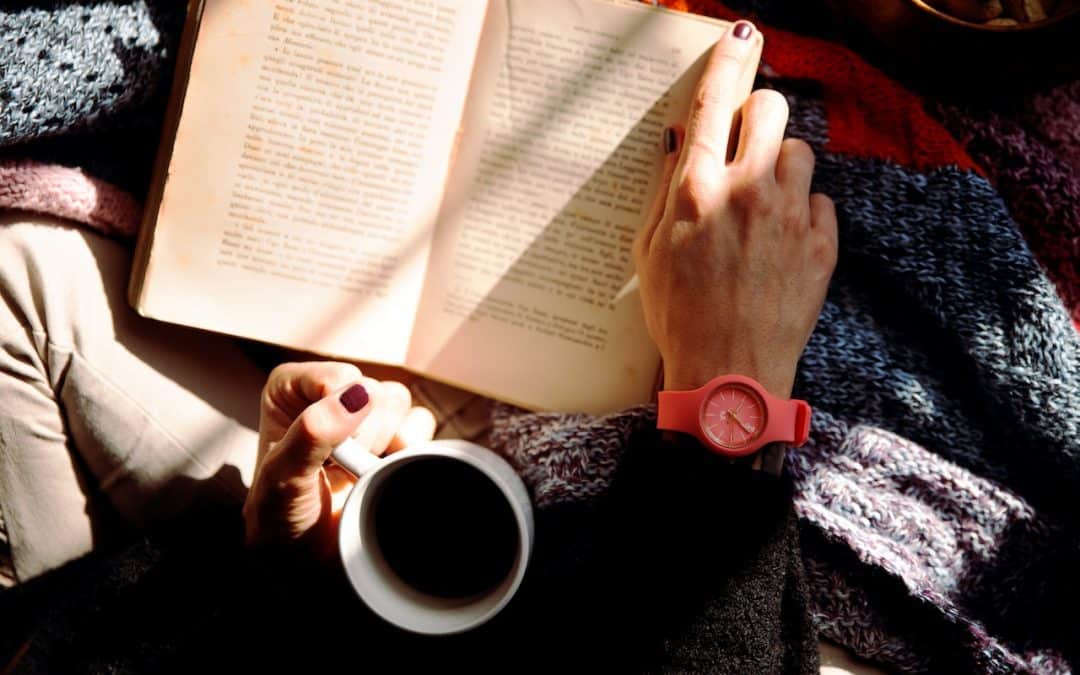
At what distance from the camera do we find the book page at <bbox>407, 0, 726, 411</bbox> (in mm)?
823

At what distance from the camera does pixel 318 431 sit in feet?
2.27

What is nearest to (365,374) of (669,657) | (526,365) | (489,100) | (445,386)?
(445,386)

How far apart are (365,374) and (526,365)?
205mm

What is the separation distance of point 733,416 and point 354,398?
340 millimetres

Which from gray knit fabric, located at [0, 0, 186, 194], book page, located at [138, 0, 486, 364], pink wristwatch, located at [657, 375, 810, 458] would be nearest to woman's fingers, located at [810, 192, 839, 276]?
pink wristwatch, located at [657, 375, 810, 458]

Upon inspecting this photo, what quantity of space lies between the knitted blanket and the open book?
A: 0.28 feet

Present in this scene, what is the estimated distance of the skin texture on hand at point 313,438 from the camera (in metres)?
0.71

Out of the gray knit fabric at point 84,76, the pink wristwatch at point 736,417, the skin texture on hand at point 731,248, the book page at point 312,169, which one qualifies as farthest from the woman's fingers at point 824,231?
the gray knit fabric at point 84,76

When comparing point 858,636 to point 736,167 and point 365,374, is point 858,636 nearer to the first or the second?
point 736,167

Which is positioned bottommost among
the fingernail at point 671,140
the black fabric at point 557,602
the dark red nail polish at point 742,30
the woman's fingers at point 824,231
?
the black fabric at point 557,602

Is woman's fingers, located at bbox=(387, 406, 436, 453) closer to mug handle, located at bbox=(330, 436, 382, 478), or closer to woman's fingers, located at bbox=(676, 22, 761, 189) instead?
mug handle, located at bbox=(330, 436, 382, 478)

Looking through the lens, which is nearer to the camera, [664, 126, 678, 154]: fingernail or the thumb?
the thumb

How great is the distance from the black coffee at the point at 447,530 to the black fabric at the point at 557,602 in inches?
1.9

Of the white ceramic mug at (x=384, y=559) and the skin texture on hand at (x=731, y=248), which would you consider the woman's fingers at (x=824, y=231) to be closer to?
the skin texture on hand at (x=731, y=248)
